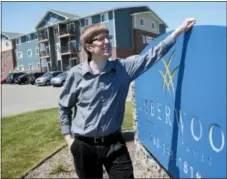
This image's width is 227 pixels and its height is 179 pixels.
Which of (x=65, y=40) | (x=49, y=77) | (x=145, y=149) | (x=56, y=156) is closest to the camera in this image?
(x=145, y=149)

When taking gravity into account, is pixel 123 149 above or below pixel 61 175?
above

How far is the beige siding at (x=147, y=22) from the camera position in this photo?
4762 centimetres

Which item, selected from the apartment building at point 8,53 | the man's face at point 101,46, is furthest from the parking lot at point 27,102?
the apartment building at point 8,53

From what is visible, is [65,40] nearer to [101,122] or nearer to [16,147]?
[16,147]

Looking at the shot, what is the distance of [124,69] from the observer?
3.41 metres

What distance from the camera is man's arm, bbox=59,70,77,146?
346 centimetres

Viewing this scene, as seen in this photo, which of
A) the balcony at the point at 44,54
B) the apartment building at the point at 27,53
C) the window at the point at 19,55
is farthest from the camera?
the window at the point at 19,55

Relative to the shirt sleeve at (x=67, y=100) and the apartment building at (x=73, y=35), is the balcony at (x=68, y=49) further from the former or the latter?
the shirt sleeve at (x=67, y=100)

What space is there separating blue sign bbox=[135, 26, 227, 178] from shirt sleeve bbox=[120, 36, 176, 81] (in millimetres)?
131

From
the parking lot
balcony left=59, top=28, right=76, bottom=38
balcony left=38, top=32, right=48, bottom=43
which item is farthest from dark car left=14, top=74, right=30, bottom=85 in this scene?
the parking lot

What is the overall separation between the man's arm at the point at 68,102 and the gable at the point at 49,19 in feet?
165

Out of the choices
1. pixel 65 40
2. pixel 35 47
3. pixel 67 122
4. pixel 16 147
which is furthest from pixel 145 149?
pixel 35 47

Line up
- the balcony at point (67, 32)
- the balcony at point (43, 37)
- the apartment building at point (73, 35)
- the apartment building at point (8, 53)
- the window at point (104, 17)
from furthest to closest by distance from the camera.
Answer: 1. the apartment building at point (8, 53)
2. the balcony at point (43, 37)
3. the balcony at point (67, 32)
4. the window at point (104, 17)
5. the apartment building at point (73, 35)

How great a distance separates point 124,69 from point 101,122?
53 centimetres
